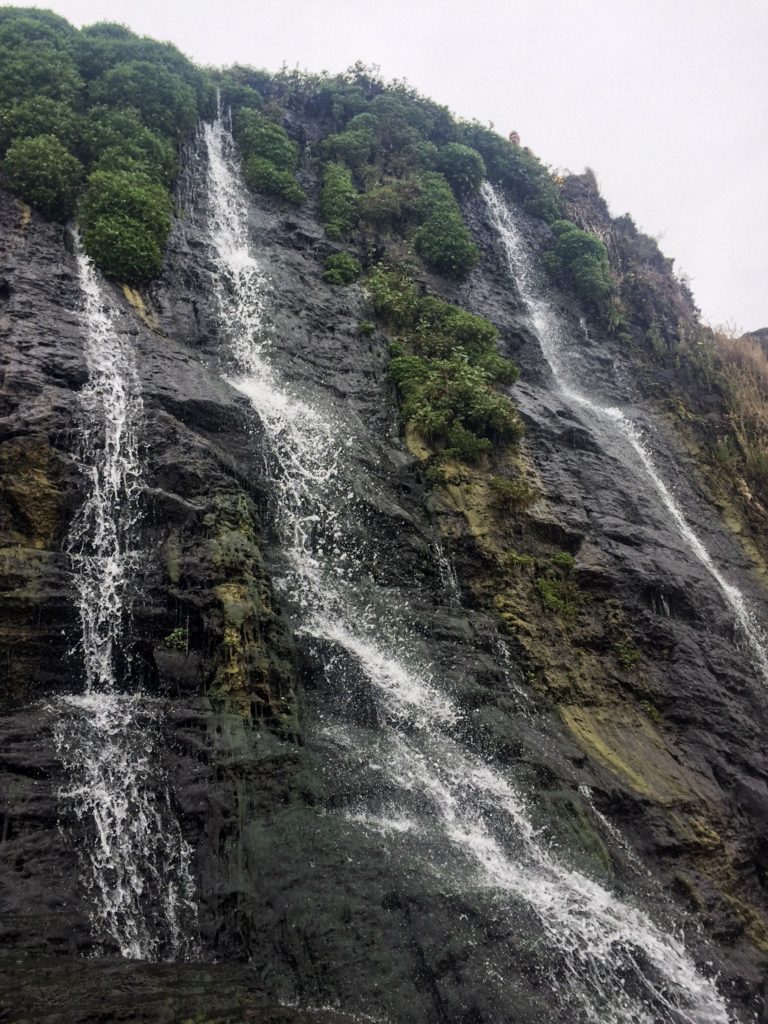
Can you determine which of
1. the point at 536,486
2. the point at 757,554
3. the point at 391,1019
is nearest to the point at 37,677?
the point at 391,1019

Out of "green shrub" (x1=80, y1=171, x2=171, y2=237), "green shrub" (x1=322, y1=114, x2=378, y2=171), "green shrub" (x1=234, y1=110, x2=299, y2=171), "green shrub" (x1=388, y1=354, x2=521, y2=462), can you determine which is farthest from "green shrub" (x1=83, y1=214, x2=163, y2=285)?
"green shrub" (x1=322, y1=114, x2=378, y2=171)

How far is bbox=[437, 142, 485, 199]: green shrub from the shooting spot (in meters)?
26.3

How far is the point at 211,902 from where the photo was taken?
267 inches

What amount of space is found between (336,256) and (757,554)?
49.0 ft

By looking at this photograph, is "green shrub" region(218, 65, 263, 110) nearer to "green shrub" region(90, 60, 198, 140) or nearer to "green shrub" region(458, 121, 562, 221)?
"green shrub" region(90, 60, 198, 140)

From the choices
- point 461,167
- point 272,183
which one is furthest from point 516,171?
point 272,183

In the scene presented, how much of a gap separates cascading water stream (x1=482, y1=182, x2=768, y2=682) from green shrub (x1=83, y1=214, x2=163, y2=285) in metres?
12.5

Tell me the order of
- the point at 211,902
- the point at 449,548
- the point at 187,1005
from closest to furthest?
the point at 187,1005 < the point at 211,902 < the point at 449,548

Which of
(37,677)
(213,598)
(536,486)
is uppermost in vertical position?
(536,486)

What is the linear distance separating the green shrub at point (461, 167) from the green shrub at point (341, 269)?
9.40 meters

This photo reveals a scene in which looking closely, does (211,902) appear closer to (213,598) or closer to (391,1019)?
(391,1019)

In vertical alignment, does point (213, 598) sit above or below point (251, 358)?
below

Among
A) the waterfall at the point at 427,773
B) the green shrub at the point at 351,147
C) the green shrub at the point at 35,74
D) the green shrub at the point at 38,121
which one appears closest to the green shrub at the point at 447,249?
the green shrub at the point at 351,147

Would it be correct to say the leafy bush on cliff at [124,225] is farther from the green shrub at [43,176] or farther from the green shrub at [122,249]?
the green shrub at [43,176]
